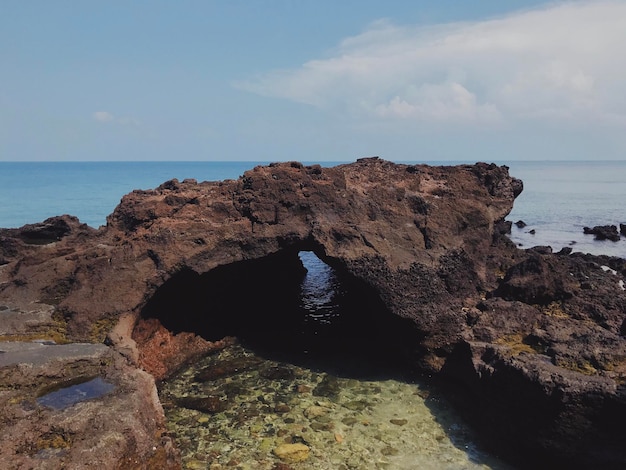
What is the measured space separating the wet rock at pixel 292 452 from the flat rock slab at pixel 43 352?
3.17 m

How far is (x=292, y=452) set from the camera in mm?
7785

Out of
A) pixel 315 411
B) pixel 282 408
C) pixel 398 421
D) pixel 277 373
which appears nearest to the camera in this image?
pixel 398 421

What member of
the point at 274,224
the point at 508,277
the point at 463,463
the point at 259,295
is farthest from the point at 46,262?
the point at 508,277

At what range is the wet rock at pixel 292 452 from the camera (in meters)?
7.64

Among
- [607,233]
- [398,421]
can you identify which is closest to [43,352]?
[398,421]

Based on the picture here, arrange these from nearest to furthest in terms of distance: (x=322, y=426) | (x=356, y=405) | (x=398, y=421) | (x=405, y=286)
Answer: (x=322, y=426), (x=398, y=421), (x=356, y=405), (x=405, y=286)

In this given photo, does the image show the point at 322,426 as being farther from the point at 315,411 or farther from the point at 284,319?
the point at 284,319

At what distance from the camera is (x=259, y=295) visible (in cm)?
1462

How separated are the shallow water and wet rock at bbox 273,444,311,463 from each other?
0.08 m

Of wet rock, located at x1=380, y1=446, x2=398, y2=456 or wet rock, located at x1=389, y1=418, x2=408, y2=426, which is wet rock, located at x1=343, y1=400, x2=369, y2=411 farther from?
wet rock, located at x1=380, y1=446, x2=398, y2=456

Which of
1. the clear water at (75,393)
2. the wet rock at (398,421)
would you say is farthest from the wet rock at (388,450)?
the clear water at (75,393)

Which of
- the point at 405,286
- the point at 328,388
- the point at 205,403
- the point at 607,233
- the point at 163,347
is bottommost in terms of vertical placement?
the point at 205,403

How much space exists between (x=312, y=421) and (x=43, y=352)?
4598mm

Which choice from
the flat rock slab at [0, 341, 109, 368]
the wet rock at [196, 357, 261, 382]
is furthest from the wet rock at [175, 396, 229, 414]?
the flat rock slab at [0, 341, 109, 368]
